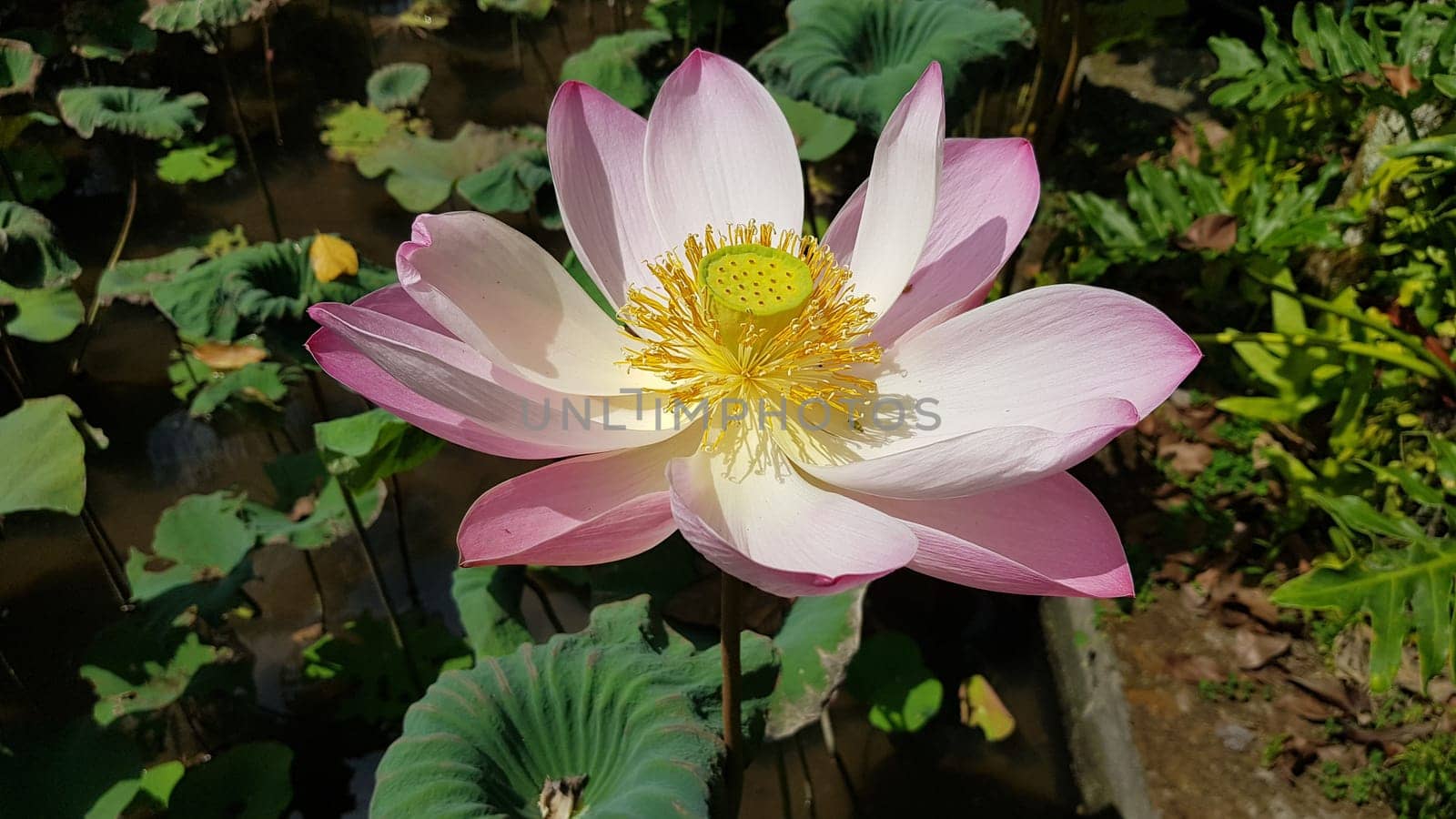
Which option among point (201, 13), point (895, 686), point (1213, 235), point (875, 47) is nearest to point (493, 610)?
point (895, 686)

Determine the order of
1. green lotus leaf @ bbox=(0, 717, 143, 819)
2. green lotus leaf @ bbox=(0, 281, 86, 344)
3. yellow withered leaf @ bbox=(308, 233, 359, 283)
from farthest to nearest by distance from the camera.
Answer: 1. green lotus leaf @ bbox=(0, 281, 86, 344)
2. yellow withered leaf @ bbox=(308, 233, 359, 283)
3. green lotus leaf @ bbox=(0, 717, 143, 819)

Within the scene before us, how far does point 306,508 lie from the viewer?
2.05m

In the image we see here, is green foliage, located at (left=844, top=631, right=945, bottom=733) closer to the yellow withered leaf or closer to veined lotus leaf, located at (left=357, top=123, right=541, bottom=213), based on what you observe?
the yellow withered leaf

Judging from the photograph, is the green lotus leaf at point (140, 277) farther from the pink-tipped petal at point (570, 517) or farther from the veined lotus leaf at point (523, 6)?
the veined lotus leaf at point (523, 6)

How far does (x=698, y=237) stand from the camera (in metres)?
1.15

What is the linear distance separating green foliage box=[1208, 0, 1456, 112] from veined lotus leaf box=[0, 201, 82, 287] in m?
2.56

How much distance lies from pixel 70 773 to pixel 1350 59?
2.79 m

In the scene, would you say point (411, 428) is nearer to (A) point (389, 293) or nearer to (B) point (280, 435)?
(A) point (389, 293)

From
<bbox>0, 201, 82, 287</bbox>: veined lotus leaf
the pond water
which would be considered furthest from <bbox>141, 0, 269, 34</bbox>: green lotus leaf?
the pond water

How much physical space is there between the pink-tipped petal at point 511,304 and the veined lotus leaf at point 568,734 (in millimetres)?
305

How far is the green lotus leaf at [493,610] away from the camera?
58.6 inches

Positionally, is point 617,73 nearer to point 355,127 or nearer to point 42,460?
point 42,460

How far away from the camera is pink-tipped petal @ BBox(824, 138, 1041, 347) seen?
3.37 ft

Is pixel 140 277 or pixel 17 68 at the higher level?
pixel 17 68
